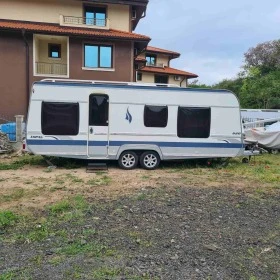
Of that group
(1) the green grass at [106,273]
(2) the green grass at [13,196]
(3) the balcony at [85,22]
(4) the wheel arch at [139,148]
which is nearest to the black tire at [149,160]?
(4) the wheel arch at [139,148]

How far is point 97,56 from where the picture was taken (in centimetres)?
2058

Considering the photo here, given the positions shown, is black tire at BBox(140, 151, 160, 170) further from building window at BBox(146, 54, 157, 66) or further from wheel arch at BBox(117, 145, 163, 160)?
building window at BBox(146, 54, 157, 66)

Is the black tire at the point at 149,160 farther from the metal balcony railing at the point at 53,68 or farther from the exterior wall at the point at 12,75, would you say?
the metal balcony railing at the point at 53,68

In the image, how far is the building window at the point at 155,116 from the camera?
1047 centimetres

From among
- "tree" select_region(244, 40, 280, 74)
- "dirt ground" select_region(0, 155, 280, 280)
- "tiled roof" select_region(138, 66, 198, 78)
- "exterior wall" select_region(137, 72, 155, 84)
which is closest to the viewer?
"dirt ground" select_region(0, 155, 280, 280)

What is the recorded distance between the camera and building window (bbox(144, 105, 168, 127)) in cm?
1047

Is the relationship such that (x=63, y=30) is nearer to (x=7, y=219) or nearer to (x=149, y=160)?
(x=149, y=160)

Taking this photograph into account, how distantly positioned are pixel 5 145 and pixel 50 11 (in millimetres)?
11726

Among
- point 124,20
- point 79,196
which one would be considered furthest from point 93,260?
point 124,20

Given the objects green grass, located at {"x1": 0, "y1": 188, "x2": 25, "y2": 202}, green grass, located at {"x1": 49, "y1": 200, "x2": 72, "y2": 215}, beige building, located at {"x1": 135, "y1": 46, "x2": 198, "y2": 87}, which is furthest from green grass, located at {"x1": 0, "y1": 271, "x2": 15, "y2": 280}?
beige building, located at {"x1": 135, "y1": 46, "x2": 198, "y2": 87}

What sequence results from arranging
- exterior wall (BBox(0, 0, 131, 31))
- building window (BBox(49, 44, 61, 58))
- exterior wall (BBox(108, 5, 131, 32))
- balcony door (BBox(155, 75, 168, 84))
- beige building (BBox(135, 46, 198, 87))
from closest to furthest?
1. exterior wall (BBox(0, 0, 131, 31))
2. exterior wall (BBox(108, 5, 131, 32))
3. building window (BBox(49, 44, 61, 58))
4. beige building (BBox(135, 46, 198, 87))
5. balcony door (BBox(155, 75, 168, 84))

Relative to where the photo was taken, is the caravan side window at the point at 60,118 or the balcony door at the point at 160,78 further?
the balcony door at the point at 160,78

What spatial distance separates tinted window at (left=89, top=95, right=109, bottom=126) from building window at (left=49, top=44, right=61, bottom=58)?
1380cm

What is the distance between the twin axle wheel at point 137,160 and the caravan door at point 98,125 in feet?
2.51
